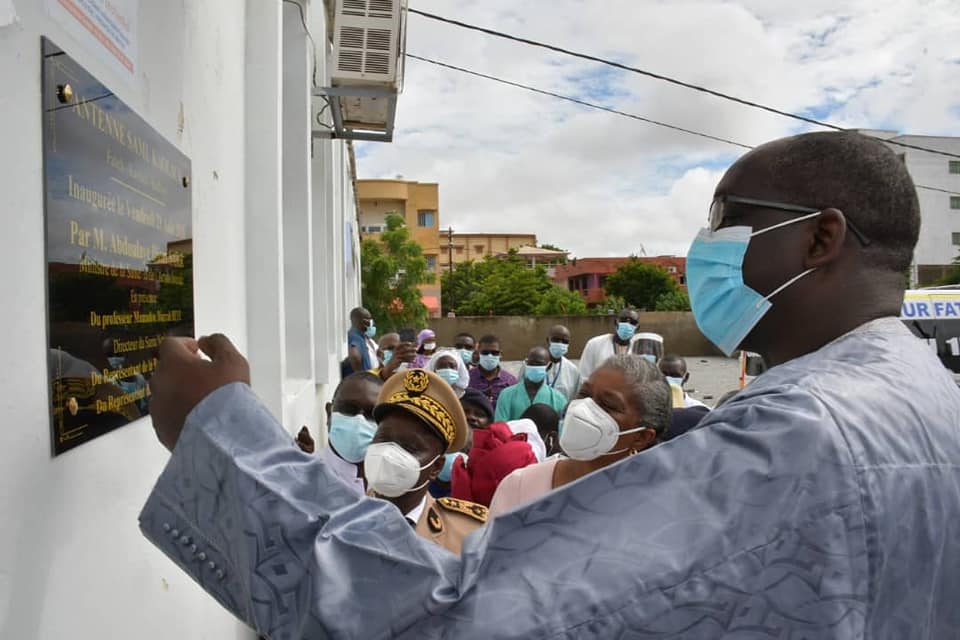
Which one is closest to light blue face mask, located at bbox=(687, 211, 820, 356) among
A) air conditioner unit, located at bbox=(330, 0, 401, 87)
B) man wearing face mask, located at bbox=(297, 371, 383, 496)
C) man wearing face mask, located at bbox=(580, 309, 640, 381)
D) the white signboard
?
the white signboard

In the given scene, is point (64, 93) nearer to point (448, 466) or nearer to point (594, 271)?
point (448, 466)

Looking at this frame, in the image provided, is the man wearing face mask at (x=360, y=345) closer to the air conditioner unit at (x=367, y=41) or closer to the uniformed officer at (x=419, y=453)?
the air conditioner unit at (x=367, y=41)

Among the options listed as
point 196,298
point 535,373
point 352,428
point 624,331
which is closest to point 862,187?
point 196,298

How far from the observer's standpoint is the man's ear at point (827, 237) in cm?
116

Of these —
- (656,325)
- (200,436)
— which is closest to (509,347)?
(656,325)

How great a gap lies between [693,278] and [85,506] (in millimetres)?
1364

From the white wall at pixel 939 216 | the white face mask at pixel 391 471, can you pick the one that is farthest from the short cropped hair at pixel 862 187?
the white wall at pixel 939 216

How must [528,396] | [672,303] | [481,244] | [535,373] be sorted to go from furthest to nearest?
[481,244] → [672,303] → [535,373] → [528,396]

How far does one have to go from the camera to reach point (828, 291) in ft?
3.86

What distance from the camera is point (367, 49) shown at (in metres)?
5.50

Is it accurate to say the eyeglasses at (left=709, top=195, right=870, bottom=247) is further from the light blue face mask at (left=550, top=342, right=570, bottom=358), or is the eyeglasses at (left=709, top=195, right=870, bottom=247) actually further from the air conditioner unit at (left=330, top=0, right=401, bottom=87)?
the light blue face mask at (left=550, top=342, right=570, bottom=358)

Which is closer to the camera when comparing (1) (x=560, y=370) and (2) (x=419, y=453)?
(2) (x=419, y=453)

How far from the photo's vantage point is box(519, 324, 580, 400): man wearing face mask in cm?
669

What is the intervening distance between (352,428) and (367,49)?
351 centimetres
